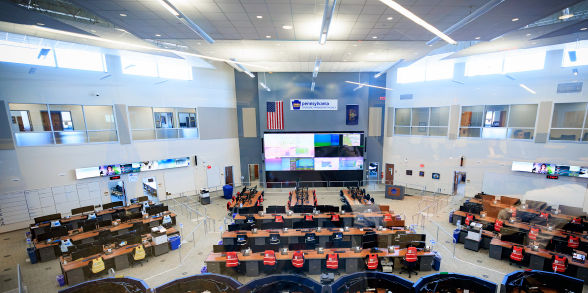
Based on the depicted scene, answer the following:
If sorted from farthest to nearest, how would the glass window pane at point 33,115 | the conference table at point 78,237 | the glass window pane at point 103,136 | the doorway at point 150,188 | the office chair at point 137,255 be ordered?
the doorway at point 150,188
the glass window pane at point 103,136
the glass window pane at point 33,115
the conference table at point 78,237
the office chair at point 137,255

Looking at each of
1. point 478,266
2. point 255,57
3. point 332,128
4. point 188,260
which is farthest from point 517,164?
point 188,260

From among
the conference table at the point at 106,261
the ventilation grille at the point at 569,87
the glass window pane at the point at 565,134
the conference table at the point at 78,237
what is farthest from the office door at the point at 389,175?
the conference table at the point at 106,261

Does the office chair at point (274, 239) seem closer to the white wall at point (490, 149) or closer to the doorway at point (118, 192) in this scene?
the doorway at point (118, 192)

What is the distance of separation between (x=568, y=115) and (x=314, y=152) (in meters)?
13.2

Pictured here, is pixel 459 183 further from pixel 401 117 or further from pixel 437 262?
pixel 437 262

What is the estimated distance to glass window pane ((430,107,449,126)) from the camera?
15039mm

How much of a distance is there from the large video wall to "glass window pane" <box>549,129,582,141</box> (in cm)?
952

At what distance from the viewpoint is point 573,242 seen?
769 centimetres

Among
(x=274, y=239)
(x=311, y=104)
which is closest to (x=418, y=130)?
(x=311, y=104)

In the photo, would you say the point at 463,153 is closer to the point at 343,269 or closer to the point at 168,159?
the point at 343,269

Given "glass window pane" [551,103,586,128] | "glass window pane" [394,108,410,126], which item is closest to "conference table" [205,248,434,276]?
"glass window pane" [551,103,586,128]

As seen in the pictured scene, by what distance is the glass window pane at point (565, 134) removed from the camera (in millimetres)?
10611

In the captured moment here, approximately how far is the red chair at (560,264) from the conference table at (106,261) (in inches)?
522

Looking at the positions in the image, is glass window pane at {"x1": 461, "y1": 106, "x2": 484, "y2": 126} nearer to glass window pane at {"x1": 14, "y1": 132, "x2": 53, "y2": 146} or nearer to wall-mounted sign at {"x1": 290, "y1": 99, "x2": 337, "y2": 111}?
wall-mounted sign at {"x1": 290, "y1": 99, "x2": 337, "y2": 111}
